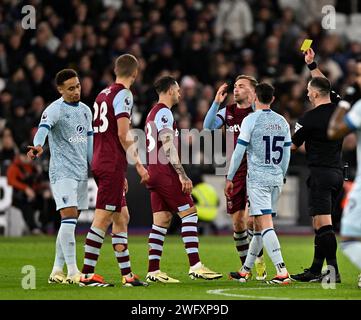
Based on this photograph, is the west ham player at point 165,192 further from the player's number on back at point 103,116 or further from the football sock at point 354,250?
the football sock at point 354,250

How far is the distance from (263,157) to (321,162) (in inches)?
31.0

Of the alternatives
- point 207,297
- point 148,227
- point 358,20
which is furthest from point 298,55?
point 207,297

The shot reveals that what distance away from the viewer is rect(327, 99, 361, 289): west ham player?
955cm

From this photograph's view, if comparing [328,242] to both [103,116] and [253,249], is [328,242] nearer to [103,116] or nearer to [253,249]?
[253,249]

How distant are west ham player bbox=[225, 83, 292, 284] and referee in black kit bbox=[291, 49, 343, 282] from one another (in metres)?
0.35

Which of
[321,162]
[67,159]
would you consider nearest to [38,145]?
[67,159]

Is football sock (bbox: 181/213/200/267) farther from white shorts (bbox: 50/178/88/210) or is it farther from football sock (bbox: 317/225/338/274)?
football sock (bbox: 317/225/338/274)

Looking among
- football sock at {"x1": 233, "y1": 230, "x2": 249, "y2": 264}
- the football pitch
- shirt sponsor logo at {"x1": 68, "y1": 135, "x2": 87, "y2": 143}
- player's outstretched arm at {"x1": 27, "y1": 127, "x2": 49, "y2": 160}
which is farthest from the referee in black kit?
player's outstretched arm at {"x1": 27, "y1": 127, "x2": 49, "y2": 160}

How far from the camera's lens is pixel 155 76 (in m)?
25.0

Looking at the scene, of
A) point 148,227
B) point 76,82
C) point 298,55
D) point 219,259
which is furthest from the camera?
point 298,55

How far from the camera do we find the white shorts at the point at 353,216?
9828mm

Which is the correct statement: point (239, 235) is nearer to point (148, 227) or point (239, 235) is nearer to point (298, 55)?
point (148, 227)

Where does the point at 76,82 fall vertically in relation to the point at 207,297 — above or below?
above
